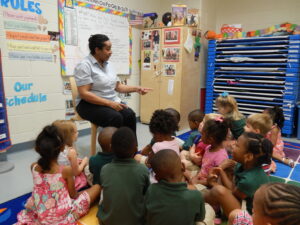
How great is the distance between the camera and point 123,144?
1295 mm

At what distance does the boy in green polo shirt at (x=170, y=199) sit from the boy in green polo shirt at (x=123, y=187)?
0.25 ft

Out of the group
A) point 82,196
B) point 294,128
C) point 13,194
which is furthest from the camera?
point 294,128

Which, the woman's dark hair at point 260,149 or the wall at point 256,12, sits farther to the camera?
the wall at point 256,12

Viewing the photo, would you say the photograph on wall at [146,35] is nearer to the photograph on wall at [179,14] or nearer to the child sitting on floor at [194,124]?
the photograph on wall at [179,14]

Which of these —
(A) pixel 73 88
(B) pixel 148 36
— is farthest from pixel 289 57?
(A) pixel 73 88

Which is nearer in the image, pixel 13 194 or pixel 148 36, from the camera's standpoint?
pixel 13 194

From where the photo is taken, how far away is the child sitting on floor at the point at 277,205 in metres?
0.71

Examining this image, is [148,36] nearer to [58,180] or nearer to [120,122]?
[120,122]

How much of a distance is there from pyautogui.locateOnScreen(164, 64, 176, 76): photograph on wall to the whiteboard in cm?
61

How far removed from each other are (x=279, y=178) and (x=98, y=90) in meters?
1.72

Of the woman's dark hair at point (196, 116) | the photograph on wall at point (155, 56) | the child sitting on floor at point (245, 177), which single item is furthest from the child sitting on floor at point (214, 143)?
the photograph on wall at point (155, 56)

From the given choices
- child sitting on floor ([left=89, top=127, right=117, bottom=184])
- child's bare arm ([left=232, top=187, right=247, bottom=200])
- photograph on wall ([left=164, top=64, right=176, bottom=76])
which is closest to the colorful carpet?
child sitting on floor ([left=89, top=127, right=117, bottom=184])

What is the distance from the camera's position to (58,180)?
131 centimetres

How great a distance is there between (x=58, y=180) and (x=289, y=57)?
310 centimetres
